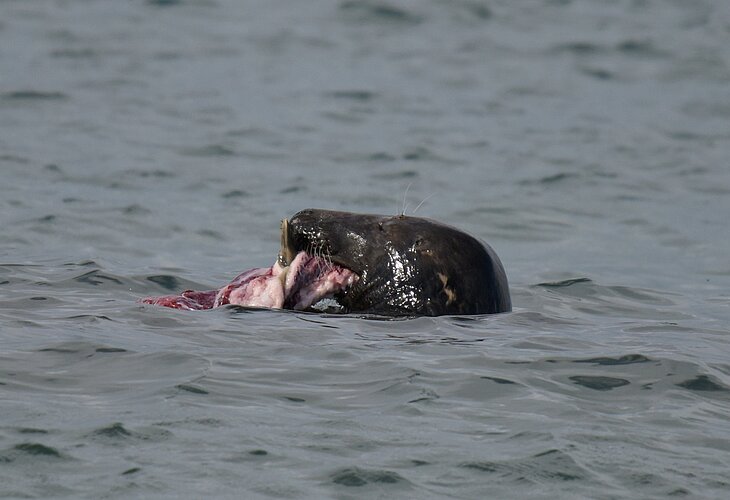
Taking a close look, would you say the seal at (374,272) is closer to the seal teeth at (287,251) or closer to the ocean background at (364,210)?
the seal teeth at (287,251)

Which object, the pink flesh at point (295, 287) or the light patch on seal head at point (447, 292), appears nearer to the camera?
the light patch on seal head at point (447, 292)

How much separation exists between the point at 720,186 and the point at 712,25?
29.5 feet

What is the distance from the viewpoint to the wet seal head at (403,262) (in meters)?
8.45

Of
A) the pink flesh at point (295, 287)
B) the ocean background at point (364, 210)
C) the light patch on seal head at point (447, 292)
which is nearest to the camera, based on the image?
the ocean background at point (364, 210)

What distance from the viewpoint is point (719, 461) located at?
19.5 feet

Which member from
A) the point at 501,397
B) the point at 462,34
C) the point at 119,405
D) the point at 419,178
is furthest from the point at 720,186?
the point at 119,405

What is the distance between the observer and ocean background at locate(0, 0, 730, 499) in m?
5.75

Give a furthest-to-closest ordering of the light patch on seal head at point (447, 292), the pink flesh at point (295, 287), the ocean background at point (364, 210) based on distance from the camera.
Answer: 1. the pink flesh at point (295, 287)
2. the light patch on seal head at point (447, 292)
3. the ocean background at point (364, 210)

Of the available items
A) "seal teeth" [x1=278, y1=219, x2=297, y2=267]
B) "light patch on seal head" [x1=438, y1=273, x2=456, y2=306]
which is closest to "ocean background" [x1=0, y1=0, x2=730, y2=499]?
"light patch on seal head" [x1=438, y1=273, x2=456, y2=306]

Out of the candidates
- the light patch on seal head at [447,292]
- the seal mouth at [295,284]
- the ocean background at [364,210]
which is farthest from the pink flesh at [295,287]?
the light patch on seal head at [447,292]

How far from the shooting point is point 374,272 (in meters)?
8.53

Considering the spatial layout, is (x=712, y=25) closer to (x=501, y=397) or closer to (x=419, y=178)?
(x=419, y=178)

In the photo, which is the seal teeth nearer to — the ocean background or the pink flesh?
the pink flesh

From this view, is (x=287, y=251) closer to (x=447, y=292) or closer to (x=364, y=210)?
A: (x=447, y=292)
